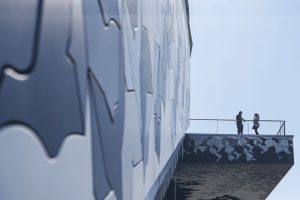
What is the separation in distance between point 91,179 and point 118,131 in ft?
3.44

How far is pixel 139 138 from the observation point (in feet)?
17.5

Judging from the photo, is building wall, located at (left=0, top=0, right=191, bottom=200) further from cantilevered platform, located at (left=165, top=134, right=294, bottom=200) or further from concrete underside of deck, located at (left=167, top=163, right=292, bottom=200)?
concrete underside of deck, located at (left=167, top=163, right=292, bottom=200)

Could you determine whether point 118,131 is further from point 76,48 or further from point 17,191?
point 17,191

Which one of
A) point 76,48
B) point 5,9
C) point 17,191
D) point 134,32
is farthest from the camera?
point 134,32

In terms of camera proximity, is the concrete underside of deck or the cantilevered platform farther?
the concrete underside of deck

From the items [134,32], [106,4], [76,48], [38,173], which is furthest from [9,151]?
[134,32]

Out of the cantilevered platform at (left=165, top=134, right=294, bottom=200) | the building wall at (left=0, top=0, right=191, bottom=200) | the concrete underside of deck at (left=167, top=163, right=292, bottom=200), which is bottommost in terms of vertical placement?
the concrete underside of deck at (left=167, top=163, right=292, bottom=200)

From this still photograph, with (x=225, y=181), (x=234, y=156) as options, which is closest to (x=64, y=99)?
(x=234, y=156)

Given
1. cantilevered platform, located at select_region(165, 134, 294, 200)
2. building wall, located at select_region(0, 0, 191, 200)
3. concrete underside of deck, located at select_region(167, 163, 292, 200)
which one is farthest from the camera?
concrete underside of deck, located at select_region(167, 163, 292, 200)

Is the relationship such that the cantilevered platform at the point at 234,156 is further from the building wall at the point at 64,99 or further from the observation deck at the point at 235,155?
the building wall at the point at 64,99

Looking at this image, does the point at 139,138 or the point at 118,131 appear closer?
the point at 118,131

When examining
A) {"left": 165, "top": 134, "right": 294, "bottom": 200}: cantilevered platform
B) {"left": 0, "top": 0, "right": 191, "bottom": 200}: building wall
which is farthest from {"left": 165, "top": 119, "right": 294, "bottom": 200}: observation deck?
{"left": 0, "top": 0, "right": 191, "bottom": 200}: building wall

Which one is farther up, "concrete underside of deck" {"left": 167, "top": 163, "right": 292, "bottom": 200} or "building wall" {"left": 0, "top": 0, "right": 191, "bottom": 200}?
"building wall" {"left": 0, "top": 0, "right": 191, "bottom": 200}

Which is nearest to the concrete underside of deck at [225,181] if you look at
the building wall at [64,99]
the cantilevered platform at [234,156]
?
the cantilevered platform at [234,156]
